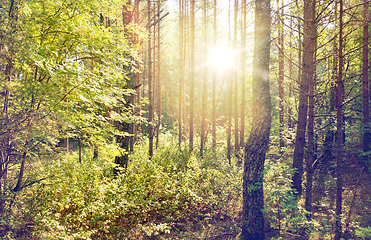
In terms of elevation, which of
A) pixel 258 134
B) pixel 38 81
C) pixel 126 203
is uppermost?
pixel 38 81

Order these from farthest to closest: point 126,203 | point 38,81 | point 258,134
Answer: point 126,203, point 258,134, point 38,81

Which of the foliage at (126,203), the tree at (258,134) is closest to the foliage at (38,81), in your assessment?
the foliage at (126,203)

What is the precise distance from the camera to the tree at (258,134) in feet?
15.6

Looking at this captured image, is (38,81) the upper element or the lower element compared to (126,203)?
upper

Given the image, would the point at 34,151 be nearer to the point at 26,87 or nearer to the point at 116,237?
the point at 26,87

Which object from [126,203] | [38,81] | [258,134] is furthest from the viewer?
[126,203]

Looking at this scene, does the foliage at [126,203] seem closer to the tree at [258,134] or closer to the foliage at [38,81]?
the foliage at [38,81]

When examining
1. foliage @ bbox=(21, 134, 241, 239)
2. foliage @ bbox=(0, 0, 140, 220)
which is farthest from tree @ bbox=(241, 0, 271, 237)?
foliage @ bbox=(0, 0, 140, 220)

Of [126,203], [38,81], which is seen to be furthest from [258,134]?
[38,81]

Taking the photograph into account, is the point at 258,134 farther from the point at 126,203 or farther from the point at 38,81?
the point at 38,81

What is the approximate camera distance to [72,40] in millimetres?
4781

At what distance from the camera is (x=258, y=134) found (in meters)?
4.77

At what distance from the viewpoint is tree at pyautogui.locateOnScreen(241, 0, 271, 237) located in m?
4.74

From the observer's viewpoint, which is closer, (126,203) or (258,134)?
(258,134)
